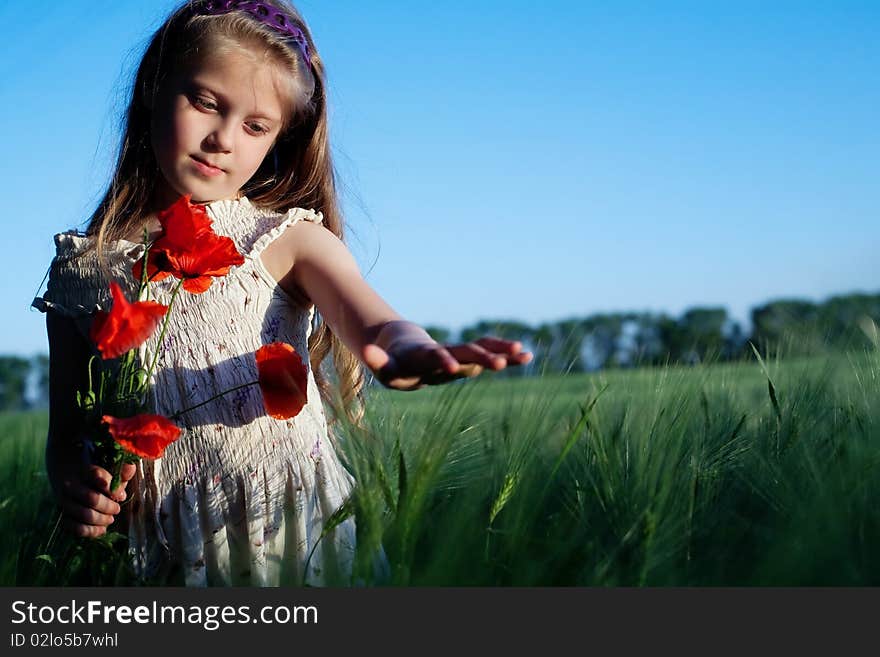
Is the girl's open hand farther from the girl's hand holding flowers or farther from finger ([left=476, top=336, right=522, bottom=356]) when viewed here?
the girl's hand holding flowers

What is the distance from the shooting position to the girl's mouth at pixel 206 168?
1359 millimetres

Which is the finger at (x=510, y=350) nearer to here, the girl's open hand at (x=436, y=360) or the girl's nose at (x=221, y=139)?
the girl's open hand at (x=436, y=360)

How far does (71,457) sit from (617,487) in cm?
84

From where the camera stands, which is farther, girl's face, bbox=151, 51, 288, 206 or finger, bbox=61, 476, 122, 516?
girl's face, bbox=151, 51, 288, 206

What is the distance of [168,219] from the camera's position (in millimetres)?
1096

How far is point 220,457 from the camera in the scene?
52.8 inches

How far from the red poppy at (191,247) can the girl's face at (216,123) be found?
0.91ft

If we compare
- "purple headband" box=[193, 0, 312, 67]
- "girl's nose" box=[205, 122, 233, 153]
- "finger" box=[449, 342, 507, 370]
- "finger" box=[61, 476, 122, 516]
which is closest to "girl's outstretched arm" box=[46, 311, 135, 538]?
"finger" box=[61, 476, 122, 516]

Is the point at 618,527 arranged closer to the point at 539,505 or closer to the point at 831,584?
the point at 539,505

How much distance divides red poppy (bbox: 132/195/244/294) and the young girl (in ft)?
0.75

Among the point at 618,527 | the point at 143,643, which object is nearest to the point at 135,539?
the point at 143,643

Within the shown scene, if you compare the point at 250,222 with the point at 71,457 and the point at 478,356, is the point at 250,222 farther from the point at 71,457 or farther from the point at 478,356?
the point at 478,356

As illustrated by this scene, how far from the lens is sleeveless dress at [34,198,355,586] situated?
4.38 ft

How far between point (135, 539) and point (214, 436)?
203 millimetres
